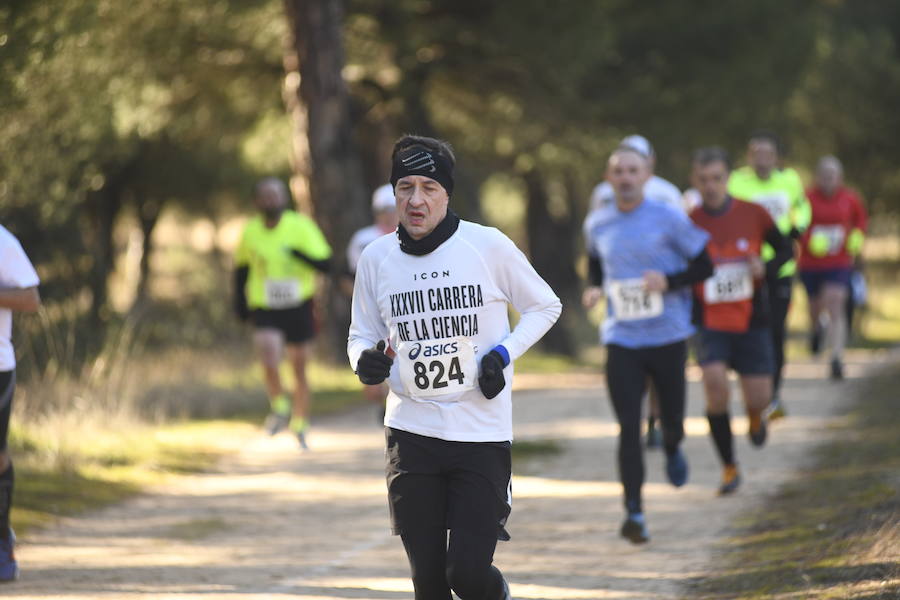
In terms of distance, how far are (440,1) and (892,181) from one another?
52.0 ft

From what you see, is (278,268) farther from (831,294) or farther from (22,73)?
(831,294)

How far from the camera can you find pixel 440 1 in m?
20.0

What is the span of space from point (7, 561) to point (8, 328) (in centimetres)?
113

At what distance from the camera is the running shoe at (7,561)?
695 cm

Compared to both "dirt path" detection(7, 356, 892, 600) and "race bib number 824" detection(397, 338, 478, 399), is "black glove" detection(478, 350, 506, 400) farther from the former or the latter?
"dirt path" detection(7, 356, 892, 600)

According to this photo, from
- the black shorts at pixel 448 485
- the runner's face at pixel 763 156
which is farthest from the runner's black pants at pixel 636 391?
the runner's face at pixel 763 156

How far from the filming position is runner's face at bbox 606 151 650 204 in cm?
787

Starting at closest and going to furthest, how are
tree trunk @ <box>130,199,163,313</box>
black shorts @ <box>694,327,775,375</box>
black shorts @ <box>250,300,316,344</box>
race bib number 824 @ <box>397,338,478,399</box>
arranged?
1. race bib number 824 @ <box>397,338,478,399</box>
2. black shorts @ <box>694,327,775,375</box>
3. black shorts @ <box>250,300,316,344</box>
4. tree trunk @ <box>130,199,163,313</box>

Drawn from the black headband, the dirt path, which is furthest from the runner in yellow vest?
the black headband

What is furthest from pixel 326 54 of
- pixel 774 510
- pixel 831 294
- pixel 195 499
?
pixel 774 510

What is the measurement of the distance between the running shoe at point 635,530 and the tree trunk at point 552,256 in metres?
15.0

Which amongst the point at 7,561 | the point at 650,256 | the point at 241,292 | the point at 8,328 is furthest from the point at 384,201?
the point at 7,561

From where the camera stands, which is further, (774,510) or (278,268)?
(278,268)

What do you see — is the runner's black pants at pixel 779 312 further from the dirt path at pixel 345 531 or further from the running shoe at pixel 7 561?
the running shoe at pixel 7 561
